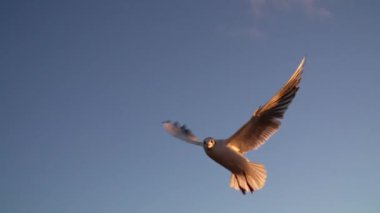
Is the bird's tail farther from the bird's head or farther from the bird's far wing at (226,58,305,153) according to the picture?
the bird's head

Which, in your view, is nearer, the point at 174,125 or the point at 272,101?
the point at 272,101

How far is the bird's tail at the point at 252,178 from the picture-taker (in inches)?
454

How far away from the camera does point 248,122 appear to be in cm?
1130

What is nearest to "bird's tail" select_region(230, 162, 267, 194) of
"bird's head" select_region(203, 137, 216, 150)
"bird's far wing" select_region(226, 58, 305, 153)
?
"bird's far wing" select_region(226, 58, 305, 153)

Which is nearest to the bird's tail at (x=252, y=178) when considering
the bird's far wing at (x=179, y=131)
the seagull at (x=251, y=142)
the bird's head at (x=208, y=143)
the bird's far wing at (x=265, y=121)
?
the seagull at (x=251, y=142)

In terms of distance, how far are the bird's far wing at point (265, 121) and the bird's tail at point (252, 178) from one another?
0.51m

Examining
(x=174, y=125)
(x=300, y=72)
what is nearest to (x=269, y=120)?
(x=300, y=72)

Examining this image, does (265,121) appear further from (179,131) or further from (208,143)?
(179,131)

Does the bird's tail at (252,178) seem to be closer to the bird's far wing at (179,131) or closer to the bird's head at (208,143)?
the bird's head at (208,143)

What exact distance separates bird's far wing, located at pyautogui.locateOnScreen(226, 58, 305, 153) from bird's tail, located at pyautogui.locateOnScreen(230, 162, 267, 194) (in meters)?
0.51

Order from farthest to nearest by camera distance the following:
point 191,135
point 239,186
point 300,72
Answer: point 191,135 → point 239,186 → point 300,72

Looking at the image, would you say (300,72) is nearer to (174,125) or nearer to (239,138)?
(239,138)

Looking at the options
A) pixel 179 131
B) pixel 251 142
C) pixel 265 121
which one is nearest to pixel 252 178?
pixel 251 142

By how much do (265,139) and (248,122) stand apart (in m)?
0.67
